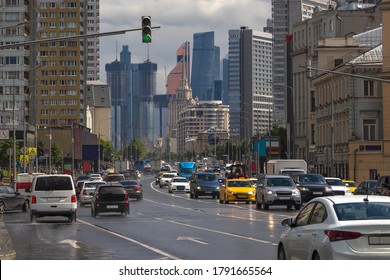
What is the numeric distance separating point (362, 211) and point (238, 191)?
47.0m

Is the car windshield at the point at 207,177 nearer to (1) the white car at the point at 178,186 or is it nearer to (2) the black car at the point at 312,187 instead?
(2) the black car at the point at 312,187

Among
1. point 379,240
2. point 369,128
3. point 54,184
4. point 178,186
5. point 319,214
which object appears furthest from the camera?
point 369,128

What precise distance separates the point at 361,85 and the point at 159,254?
254 feet

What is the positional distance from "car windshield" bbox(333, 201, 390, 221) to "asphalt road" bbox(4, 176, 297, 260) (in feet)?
20.3

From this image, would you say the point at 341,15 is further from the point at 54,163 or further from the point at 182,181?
the point at 182,181

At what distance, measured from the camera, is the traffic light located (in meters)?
34.1

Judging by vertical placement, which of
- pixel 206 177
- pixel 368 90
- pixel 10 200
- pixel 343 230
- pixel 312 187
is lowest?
pixel 10 200

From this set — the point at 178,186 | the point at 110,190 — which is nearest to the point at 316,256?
the point at 110,190

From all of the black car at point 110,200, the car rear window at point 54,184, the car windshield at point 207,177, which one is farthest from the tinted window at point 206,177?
the car rear window at point 54,184

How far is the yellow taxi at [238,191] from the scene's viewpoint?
207 ft

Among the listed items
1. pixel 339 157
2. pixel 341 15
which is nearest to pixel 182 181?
pixel 339 157

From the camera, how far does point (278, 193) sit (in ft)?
174

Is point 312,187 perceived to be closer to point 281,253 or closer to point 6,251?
point 6,251

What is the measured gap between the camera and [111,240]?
30.1m
